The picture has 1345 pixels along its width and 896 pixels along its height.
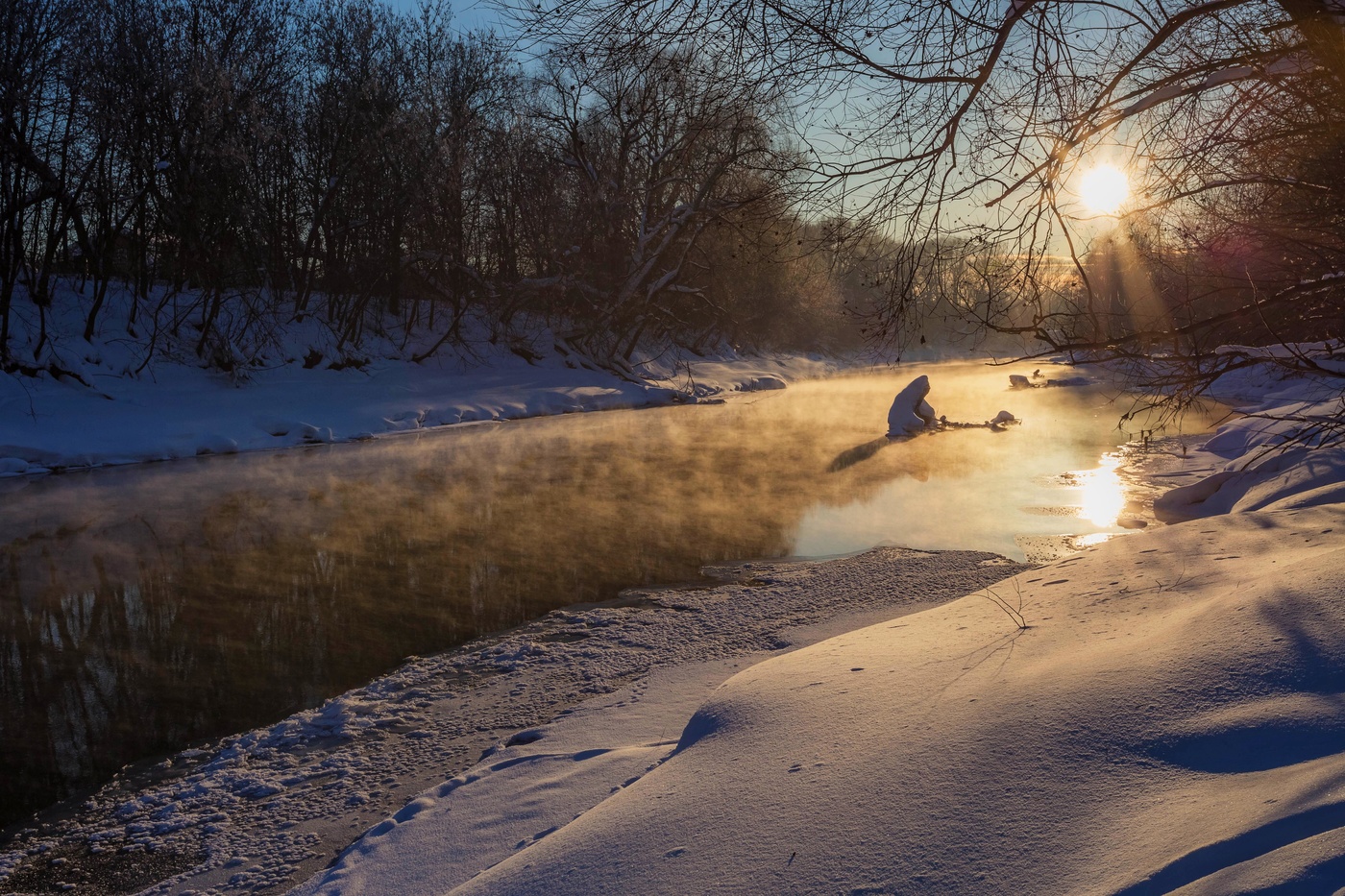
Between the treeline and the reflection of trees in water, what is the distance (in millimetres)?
4802

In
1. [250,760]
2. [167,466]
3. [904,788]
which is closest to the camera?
[904,788]

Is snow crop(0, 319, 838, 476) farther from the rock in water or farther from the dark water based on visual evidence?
the rock in water

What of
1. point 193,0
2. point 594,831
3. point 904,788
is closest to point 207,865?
point 594,831

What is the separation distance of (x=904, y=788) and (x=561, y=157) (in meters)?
26.3

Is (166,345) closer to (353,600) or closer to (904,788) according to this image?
(353,600)

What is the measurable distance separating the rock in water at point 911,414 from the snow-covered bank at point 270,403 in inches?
339

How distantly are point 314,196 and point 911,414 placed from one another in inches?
640

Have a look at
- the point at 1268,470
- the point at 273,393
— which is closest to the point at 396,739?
the point at 1268,470

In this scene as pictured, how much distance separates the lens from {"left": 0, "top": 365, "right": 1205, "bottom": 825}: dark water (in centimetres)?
557

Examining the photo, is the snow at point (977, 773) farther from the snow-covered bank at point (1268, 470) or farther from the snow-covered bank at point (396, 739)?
the snow-covered bank at point (1268, 470)

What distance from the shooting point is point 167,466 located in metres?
14.5

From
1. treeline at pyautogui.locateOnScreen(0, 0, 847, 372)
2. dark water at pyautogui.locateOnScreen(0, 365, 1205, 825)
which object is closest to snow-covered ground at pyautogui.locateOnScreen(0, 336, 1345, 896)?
dark water at pyautogui.locateOnScreen(0, 365, 1205, 825)

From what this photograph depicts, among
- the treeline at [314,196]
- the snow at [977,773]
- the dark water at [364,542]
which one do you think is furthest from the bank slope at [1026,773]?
the treeline at [314,196]

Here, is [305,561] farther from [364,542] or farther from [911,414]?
[911,414]
